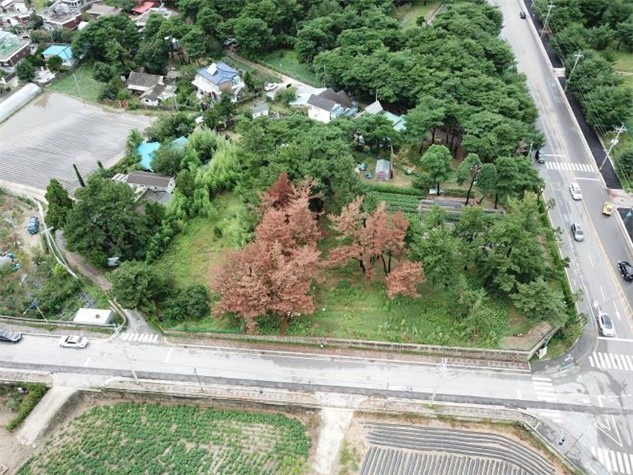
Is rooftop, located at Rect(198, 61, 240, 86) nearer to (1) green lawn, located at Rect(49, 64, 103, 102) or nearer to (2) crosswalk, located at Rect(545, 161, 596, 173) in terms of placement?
(1) green lawn, located at Rect(49, 64, 103, 102)

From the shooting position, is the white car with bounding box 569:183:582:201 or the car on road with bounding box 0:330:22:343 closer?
Answer: the car on road with bounding box 0:330:22:343

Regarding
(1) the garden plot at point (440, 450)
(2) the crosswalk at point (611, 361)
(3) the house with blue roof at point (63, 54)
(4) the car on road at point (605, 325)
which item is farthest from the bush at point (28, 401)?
(3) the house with blue roof at point (63, 54)

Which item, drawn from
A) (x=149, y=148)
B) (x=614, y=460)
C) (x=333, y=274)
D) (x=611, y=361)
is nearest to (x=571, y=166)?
(x=611, y=361)

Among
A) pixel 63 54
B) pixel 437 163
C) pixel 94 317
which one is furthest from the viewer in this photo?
pixel 63 54

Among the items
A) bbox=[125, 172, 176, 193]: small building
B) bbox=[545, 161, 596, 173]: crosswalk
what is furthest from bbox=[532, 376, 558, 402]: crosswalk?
bbox=[125, 172, 176, 193]: small building

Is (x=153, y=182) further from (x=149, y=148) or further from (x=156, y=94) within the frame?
(x=156, y=94)

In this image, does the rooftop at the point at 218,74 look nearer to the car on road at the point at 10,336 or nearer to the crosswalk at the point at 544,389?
the car on road at the point at 10,336

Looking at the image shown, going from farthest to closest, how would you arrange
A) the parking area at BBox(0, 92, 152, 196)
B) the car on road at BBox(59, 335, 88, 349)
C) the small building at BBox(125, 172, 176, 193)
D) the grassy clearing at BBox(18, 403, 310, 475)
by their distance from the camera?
the parking area at BBox(0, 92, 152, 196) < the small building at BBox(125, 172, 176, 193) < the car on road at BBox(59, 335, 88, 349) < the grassy clearing at BBox(18, 403, 310, 475)
